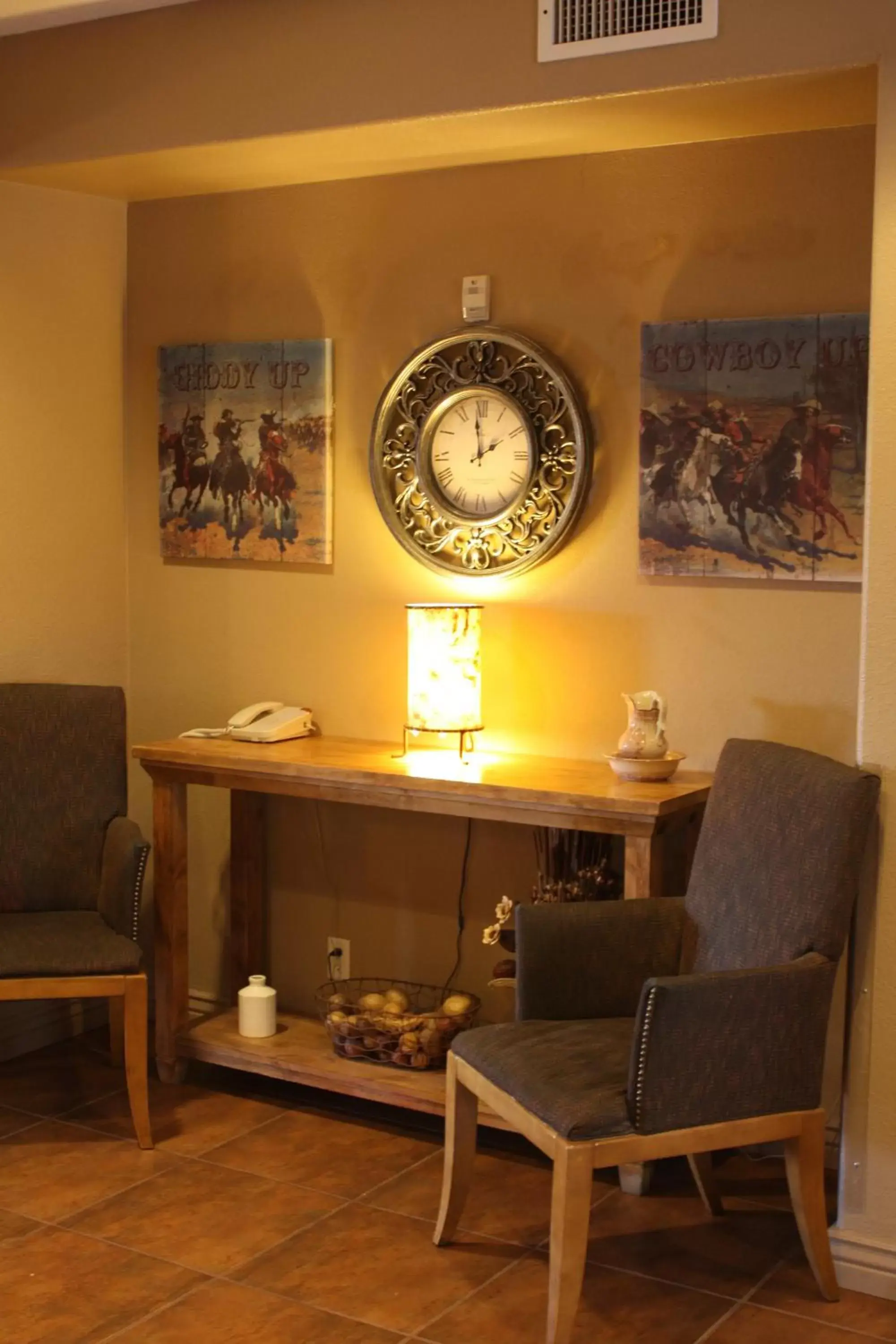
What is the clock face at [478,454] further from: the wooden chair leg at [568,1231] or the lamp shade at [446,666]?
the wooden chair leg at [568,1231]

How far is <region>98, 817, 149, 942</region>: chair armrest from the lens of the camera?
12.0 feet

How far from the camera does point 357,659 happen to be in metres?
4.08

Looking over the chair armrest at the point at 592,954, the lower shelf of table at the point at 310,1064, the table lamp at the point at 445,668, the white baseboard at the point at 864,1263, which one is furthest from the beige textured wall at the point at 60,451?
the white baseboard at the point at 864,1263

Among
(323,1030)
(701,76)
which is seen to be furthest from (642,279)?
(323,1030)

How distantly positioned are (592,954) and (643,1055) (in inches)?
18.8

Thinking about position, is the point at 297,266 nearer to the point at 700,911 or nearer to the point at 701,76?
the point at 701,76

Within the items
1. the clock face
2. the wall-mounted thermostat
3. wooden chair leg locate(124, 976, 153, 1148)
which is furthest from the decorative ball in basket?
the wall-mounted thermostat

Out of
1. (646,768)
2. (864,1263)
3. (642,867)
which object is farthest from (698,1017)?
(646,768)

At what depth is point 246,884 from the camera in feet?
13.7

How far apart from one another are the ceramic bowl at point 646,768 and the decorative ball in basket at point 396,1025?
72 cm

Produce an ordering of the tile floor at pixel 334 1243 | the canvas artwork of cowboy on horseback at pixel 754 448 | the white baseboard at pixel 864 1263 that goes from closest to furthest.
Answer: the tile floor at pixel 334 1243, the white baseboard at pixel 864 1263, the canvas artwork of cowboy on horseback at pixel 754 448

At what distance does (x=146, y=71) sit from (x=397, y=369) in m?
0.91

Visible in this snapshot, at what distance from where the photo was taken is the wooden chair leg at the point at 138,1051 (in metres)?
3.53

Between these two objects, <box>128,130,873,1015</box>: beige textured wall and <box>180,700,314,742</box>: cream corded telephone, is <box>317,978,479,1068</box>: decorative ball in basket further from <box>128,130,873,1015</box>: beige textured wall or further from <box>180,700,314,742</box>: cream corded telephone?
<box>180,700,314,742</box>: cream corded telephone
